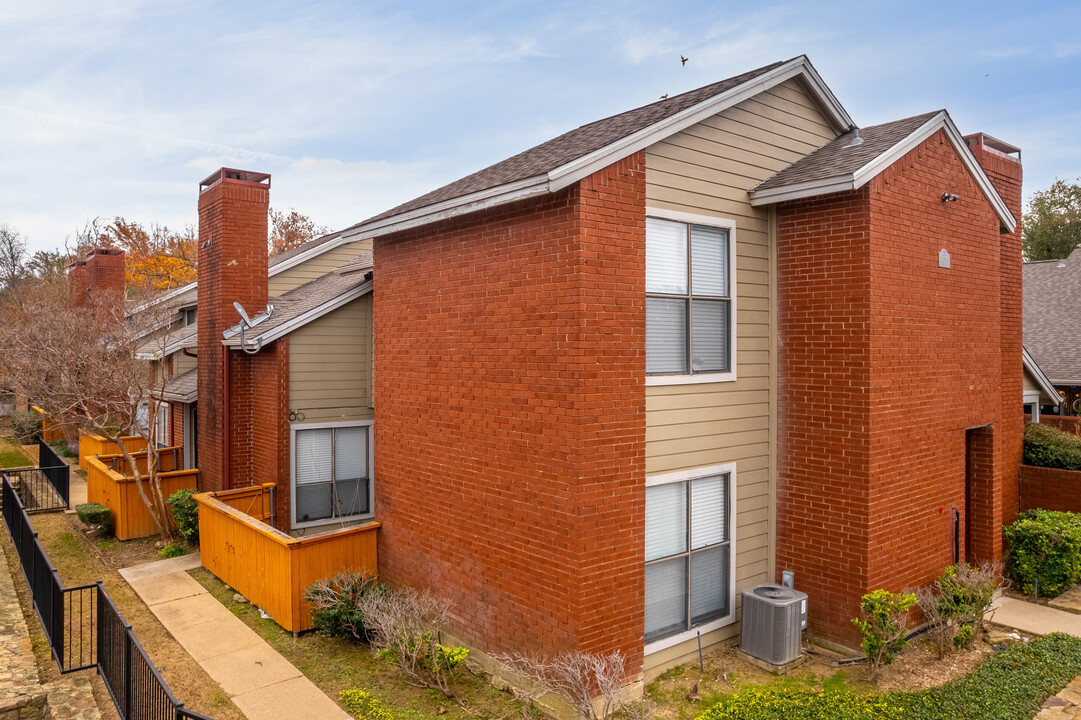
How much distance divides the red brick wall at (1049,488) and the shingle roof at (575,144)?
369 inches

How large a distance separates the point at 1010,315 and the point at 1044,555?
4.66m

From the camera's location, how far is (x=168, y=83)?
25.4 m

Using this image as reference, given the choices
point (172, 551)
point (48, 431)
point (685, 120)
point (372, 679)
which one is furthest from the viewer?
point (48, 431)

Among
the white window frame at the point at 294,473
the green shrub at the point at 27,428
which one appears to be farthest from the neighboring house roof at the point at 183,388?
the green shrub at the point at 27,428

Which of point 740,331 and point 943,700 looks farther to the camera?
point 740,331

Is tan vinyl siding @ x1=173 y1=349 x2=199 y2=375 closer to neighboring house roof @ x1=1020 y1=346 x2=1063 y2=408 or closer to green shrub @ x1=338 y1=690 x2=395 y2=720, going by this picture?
green shrub @ x1=338 y1=690 x2=395 y2=720

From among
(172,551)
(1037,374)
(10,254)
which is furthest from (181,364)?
(10,254)

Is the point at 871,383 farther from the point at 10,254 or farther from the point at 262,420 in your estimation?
the point at 10,254

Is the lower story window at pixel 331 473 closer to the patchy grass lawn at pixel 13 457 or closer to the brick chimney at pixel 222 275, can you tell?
the brick chimney at pixel 222 275

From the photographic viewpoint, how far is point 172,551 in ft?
41.6

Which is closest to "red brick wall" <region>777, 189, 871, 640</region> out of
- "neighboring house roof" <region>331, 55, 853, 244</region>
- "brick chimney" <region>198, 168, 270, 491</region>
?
"neighboring house roof" <region>331, 55, 853, 244</region>

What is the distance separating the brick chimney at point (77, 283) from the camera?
25.7 meters

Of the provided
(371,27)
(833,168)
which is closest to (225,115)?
(371,27)

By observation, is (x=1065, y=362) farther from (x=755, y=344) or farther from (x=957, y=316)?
(x=755, y=344)
